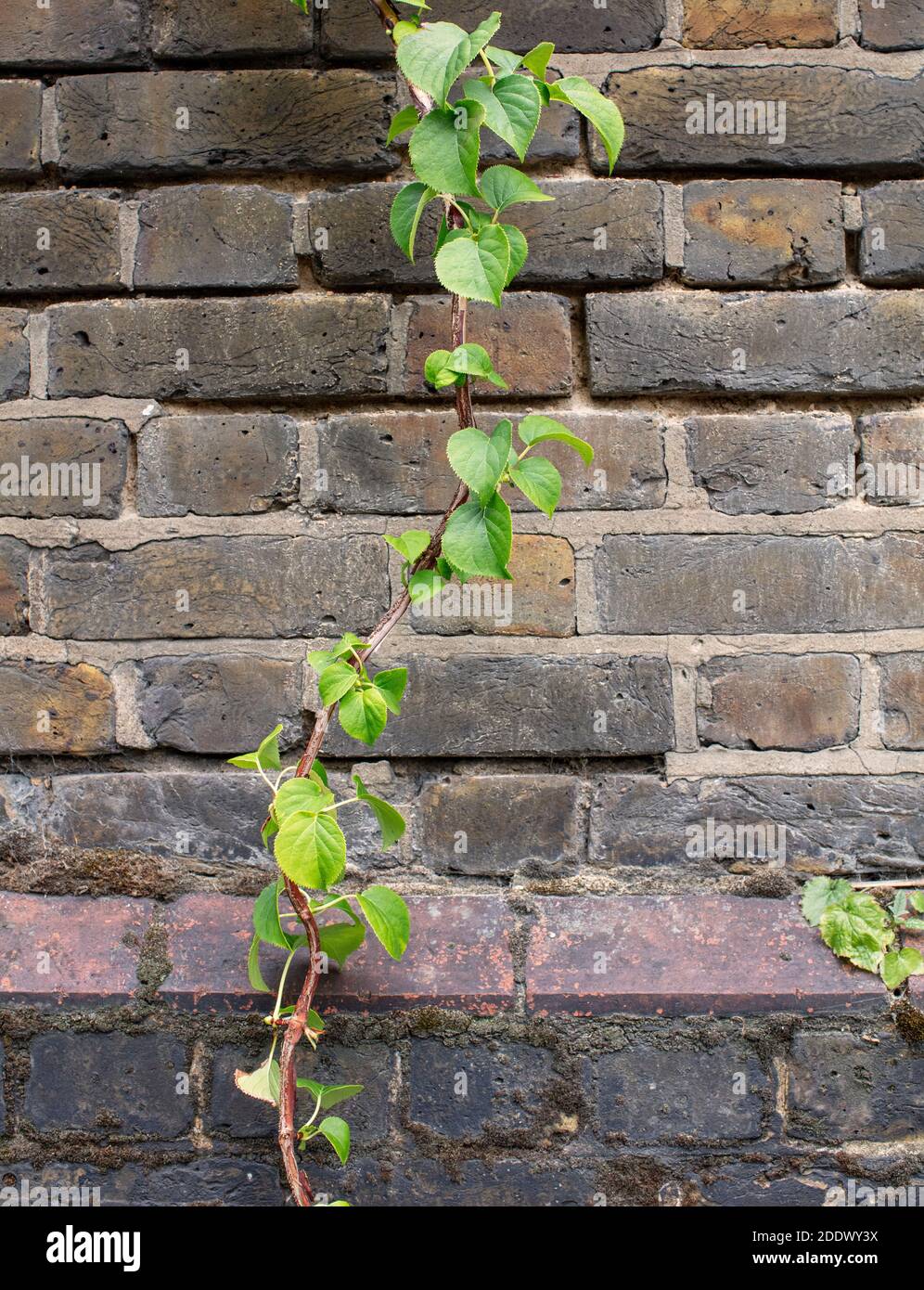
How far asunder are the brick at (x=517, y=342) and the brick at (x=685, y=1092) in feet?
2.21

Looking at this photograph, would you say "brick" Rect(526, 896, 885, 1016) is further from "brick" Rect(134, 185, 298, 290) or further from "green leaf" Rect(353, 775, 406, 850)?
"brick" Rect(134, 185, 298, 290)

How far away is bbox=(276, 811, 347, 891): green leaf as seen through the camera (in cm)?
77

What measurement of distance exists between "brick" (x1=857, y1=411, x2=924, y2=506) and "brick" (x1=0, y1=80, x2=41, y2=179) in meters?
0.91

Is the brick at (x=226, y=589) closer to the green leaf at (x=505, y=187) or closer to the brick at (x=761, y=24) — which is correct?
the green leaf at (x=505, y=187)

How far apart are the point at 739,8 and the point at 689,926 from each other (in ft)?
3.06

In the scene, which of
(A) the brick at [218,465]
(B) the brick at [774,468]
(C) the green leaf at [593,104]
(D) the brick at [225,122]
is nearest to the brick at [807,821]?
(B) the brick at [774,468]

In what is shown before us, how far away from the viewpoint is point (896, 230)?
38.8 inches

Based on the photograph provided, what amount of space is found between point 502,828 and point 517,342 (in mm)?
501

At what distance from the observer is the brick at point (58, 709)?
3.26 ft

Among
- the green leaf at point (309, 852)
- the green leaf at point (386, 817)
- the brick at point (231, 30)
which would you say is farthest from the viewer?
the brick at point (231, 30)

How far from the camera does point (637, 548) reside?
3.22 feet

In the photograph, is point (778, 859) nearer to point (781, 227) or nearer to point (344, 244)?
point (781, 227)

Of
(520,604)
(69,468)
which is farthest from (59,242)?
(520,604)

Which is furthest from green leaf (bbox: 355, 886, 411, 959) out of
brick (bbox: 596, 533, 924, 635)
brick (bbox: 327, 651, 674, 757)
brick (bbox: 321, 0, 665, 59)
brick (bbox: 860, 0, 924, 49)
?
brick (bbox: 860, 0, 924, 49)
